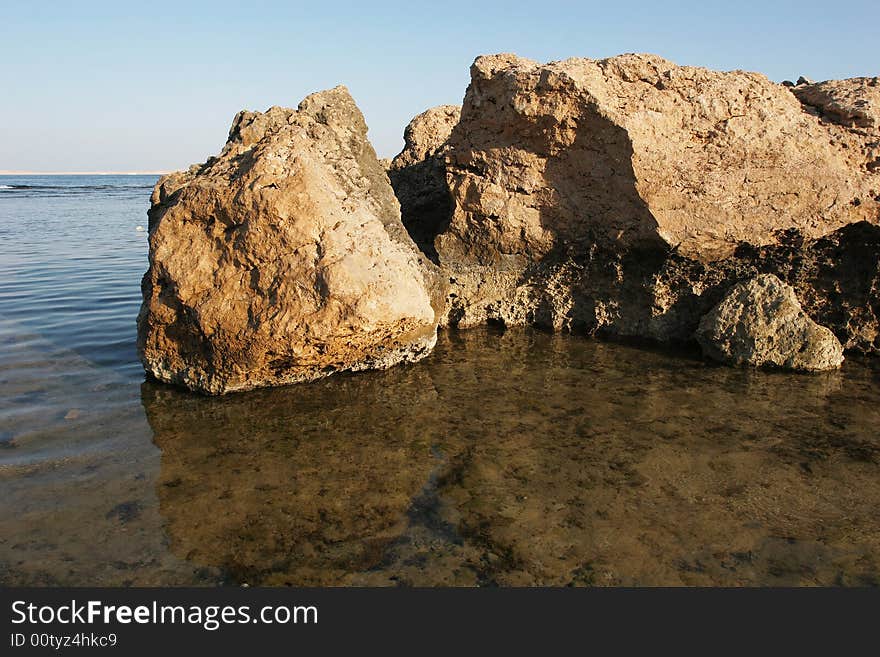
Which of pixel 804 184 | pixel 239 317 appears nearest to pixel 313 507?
pixel 239 317

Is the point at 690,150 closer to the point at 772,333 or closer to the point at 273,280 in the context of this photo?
the point at 772,333

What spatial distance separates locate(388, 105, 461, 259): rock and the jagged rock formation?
1.22 meters

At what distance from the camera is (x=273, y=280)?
17.3ft

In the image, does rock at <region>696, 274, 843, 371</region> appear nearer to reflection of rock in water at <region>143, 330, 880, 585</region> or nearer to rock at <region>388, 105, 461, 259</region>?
reflection of rock in water at <region>143, 330, 880, 585</region>

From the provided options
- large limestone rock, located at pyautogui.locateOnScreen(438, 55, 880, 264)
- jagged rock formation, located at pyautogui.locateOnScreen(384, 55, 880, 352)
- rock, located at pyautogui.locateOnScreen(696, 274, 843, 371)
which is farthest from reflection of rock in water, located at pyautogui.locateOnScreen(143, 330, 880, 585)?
large limestone rock, located at pyautogui.locateOnScreen(438, 55, 880, 264)

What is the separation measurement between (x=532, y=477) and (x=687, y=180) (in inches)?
138

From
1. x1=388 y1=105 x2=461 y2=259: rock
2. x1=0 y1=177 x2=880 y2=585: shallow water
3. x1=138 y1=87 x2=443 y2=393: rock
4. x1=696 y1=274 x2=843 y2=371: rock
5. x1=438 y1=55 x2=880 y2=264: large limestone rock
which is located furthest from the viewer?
x1=388 y1=105 x2=461 y2=259: rock

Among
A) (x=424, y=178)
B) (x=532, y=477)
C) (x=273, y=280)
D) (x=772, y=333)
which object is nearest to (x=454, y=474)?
(x=532, y=477)

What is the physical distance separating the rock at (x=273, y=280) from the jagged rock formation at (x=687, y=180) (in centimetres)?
193

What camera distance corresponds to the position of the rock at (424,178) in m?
8.04

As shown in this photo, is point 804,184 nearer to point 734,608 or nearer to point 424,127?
point 734,608

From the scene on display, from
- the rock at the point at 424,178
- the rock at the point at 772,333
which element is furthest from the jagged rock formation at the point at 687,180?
the rock at the point at 424,178

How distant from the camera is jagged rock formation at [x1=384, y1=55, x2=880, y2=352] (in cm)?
608

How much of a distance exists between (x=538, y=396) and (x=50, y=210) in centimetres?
2794
